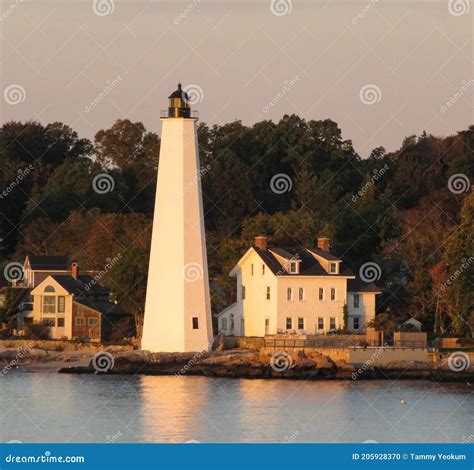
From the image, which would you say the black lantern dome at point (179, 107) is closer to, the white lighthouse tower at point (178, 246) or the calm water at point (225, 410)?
the white lighthouse tower at point (178, 246)

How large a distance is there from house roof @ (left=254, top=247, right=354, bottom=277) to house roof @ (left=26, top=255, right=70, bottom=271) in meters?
14.1

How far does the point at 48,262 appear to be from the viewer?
87.3 m

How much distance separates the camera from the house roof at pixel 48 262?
86500 mm

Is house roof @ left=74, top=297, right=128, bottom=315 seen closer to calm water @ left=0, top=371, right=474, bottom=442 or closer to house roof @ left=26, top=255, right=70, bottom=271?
house roof @ left=26, top=255, right=70, bottom=271

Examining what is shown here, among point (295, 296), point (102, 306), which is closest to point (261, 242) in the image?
point (295, 296)

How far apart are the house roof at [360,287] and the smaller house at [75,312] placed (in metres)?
8.91

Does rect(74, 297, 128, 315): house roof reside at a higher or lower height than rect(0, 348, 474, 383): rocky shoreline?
higher

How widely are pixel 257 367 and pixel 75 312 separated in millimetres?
13258

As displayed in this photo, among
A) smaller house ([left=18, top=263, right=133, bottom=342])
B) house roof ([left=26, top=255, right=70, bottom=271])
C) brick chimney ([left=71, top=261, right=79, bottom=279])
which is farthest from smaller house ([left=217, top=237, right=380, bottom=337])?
house roof ([left=26, top=255, right=70, bottom=271])

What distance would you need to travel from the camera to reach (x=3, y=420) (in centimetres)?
5556

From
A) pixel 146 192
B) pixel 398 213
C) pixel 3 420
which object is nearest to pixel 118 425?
pixel 3 420

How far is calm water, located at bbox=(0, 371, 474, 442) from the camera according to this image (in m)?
52.9

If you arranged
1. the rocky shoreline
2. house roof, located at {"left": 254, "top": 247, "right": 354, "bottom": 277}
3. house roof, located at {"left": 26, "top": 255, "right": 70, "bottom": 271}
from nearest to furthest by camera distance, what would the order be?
1. the rocky shoreline
2. house roof, located at {"left": 254, "top": 247, "right": 354, "bottom": 277}
3. house roof, located at {"left": 26, "top": 255, "right": 70, "bottom": 271}

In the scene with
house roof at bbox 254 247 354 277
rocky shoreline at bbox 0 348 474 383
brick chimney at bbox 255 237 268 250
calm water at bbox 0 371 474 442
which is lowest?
calm water at bbox 0 371 474 442
